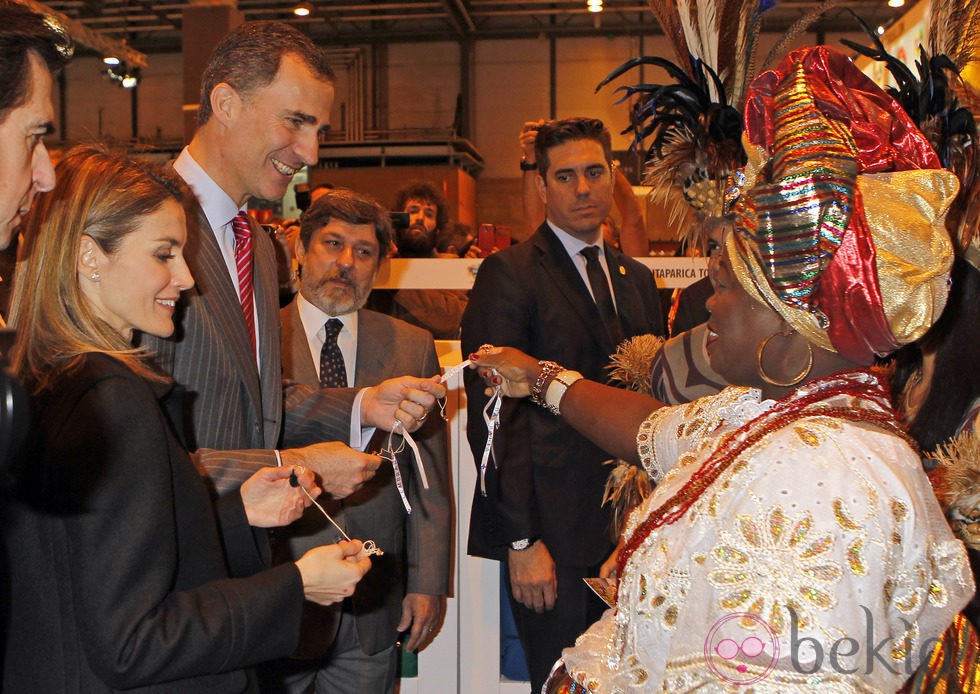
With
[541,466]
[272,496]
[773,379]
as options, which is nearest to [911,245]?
[773,379]

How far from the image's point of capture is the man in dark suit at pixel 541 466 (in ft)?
8.86

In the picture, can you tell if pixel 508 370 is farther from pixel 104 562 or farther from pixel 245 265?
pixel 104 562

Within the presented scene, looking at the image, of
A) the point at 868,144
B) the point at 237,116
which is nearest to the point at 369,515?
the point at 237,116

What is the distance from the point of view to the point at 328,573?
1.54m

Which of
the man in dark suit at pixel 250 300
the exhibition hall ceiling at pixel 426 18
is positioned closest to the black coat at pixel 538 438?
the man in dark suit at pixel 250 300

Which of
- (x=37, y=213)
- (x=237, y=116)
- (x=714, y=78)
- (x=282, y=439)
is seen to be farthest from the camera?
(x=282, y=439)

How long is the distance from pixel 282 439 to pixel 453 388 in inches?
36.5

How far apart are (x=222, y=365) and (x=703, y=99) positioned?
124cm

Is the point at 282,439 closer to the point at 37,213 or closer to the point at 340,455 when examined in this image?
the point at 340,455

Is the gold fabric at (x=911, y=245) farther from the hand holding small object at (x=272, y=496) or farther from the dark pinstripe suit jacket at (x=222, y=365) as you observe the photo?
the dark pinstripe suit jacket at (x=222, y=365)

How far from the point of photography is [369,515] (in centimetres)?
275

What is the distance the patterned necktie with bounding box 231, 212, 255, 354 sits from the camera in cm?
213

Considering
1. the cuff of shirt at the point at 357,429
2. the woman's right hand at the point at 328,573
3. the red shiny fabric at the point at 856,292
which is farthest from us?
the cuff of shirt at the point at 357,429
